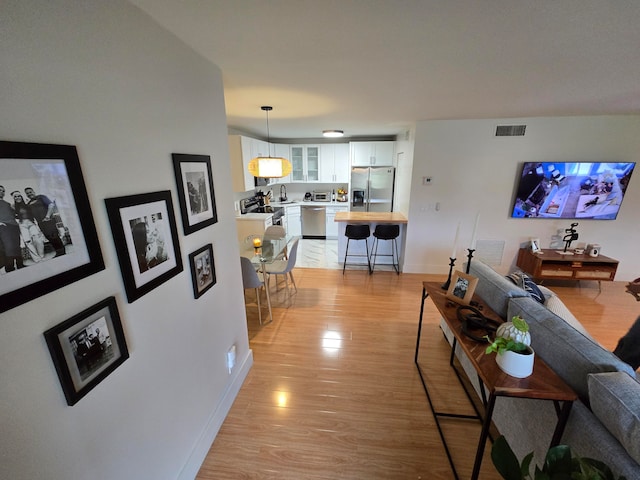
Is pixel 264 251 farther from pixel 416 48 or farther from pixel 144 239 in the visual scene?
pixel 416 48

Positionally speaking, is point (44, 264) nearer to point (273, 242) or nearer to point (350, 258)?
point (273, 242)

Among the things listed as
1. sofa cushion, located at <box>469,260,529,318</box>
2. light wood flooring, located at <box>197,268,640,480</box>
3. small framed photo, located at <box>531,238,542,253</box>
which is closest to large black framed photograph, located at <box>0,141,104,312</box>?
light wood flooring, located at <box>197,268,640,480</box>

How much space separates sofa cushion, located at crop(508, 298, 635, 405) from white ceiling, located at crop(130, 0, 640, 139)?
1.50 metres

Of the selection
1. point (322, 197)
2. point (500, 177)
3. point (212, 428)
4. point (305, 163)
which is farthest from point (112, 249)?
point (322, 197)

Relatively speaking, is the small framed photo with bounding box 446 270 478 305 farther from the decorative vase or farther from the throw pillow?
the throw pillow

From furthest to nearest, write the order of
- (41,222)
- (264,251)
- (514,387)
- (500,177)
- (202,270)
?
1. (500,177)
2. (264,251)
3. (202,270)
4. (514,387)
5. (41,222)

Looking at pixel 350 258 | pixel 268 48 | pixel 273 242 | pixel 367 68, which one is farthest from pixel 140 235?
pixel 350 258

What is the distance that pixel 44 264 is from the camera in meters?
0.73

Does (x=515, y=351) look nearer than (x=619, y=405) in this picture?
No

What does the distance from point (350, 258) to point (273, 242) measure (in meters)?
1.77

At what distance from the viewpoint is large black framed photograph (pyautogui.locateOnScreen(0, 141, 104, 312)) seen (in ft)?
2.13

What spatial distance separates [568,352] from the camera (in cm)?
128

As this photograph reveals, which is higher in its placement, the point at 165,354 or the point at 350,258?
the point at 165,354

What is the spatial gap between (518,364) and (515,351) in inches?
2.2
